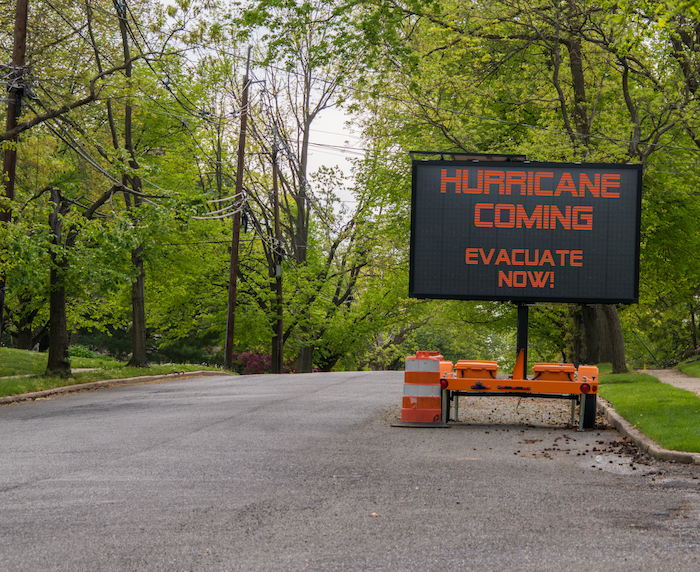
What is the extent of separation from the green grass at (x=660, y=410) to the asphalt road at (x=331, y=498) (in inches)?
20.1

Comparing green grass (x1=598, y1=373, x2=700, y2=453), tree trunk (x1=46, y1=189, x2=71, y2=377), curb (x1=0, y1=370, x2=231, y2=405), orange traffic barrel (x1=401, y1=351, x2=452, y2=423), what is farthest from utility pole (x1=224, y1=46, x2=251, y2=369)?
orange traffic barrel (x1=401, y1=351, x2=452, y2=423)

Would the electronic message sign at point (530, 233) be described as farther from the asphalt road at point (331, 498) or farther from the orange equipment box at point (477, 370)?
the asphalt road at point (331, 498)

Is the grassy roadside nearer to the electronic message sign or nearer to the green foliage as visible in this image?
the green foliage

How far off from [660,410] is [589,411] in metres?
1.30

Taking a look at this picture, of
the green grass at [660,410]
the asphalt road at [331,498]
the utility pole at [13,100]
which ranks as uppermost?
the utility pole at [13,100]

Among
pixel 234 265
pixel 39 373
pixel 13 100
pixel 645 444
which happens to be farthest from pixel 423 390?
pixel 234 265

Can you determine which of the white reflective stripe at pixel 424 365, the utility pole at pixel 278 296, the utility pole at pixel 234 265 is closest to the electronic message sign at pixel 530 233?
the white reflective stripe at pixel 424 365

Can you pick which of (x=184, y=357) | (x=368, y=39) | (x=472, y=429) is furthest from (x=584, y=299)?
(x=184, y=357)

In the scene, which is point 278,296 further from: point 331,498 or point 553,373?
point 331,498

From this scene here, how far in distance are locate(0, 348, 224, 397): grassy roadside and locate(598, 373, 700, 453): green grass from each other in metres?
11.9

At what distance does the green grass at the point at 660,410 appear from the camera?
8555mm

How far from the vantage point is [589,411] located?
35.6 ft

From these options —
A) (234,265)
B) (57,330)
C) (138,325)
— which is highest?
(234,265)

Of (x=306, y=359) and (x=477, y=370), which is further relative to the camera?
(x=306, y=359)
